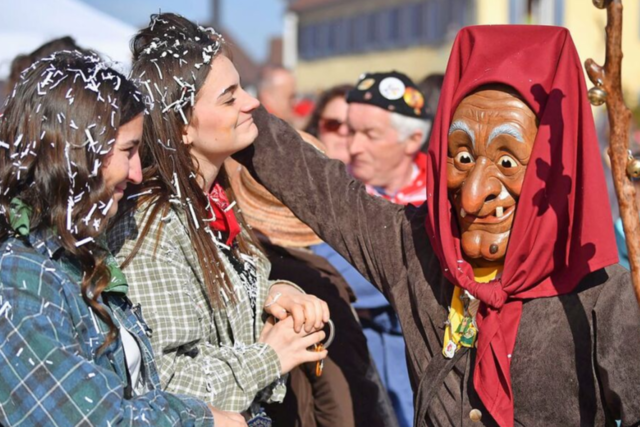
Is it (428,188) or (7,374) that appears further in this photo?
(428,188)

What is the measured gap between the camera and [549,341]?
2.32 meters

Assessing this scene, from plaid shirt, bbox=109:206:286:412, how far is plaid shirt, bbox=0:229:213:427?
36 centimetres

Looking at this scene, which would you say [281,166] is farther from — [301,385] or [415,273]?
[301,385]

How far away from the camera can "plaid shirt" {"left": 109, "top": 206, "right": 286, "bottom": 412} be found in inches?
92.4

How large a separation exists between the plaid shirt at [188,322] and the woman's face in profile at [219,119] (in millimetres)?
223

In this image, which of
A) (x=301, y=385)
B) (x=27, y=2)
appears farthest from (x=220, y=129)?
(x=27, y=2)

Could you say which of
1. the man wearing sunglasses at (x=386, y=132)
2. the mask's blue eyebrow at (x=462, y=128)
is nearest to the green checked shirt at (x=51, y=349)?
the mask's blue eyebrow at (x=462, y=128)

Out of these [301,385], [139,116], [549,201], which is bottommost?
[301,385]

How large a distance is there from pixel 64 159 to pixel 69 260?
8.7 inches

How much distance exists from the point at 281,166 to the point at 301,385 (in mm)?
741

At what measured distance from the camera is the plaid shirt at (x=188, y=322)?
2346 millimetres

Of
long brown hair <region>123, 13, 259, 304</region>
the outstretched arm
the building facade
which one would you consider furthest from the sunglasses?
the building facade

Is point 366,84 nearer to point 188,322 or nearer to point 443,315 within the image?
point 443,315

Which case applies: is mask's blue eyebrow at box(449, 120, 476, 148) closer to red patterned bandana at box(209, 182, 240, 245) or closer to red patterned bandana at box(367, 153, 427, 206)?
red patterned bandana at box(209, 182, 240, 245)
